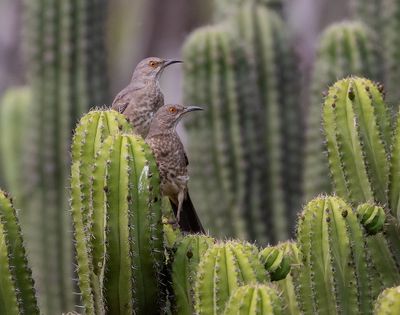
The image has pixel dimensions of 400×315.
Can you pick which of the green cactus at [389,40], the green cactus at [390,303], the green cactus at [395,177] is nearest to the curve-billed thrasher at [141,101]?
the green cactus at [395,177]

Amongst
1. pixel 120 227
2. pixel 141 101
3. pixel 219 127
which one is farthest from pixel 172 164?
pixel 219 127

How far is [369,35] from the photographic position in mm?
8352

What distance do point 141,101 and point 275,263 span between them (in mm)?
1409

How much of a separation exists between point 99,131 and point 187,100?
13.0 ft

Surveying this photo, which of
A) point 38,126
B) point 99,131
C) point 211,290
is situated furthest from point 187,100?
point 211,290

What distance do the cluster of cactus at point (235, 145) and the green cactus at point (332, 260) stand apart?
3964 mm

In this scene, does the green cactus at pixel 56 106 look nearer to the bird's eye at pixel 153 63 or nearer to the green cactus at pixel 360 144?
the bird's eye at pixel 153 63

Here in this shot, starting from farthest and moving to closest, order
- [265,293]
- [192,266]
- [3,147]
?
[3,147], [192,266], [265,293]

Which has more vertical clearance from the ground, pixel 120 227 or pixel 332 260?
pixel 120 227

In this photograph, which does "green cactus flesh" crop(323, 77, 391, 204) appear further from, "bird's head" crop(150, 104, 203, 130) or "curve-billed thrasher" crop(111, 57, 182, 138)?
"curve-billed thrasher" crop(111, 57, 182, 138)

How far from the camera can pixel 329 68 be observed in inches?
335

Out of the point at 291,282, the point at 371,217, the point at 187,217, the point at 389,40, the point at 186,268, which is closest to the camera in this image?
the point at 186,268

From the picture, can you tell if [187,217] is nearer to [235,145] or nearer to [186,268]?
[186,268]

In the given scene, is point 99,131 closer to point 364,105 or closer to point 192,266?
point 192,266
